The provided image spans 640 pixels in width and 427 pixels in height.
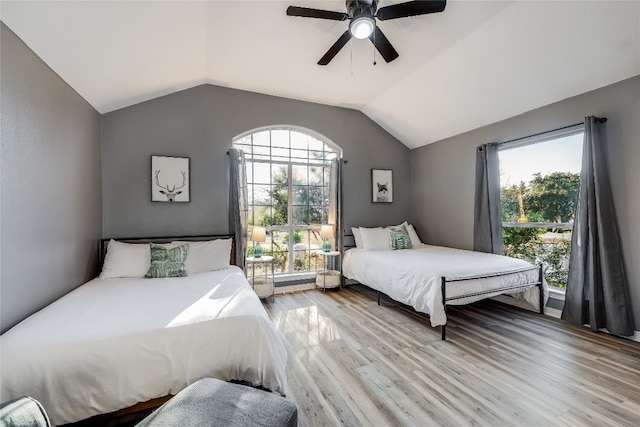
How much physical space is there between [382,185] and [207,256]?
3078mm

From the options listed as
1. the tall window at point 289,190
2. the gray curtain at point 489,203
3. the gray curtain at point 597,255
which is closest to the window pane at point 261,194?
the tall window at point 289,190

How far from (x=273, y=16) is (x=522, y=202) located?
3.64 meters

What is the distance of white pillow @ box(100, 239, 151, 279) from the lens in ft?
9.25

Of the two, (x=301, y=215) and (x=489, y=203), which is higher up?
(x=489, y=203)

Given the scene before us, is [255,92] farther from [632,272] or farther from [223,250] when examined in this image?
[632,272]

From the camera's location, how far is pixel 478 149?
395 centimetres

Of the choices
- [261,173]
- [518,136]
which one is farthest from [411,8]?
[261,173]

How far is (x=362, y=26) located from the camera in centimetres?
216

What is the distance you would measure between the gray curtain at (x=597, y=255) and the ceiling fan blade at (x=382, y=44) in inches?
82.4

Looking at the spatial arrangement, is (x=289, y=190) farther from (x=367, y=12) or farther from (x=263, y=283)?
(x=367, y=12)

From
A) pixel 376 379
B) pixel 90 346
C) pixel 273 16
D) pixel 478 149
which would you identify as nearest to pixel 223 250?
pixel 90 346

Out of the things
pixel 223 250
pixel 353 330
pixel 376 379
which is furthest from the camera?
pixel 223 250

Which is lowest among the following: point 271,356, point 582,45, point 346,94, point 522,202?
point 271,356

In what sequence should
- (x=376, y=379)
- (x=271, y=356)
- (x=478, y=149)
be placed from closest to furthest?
(x=271, y=356) < (x=376, y=379) < (x=478, y=149)
